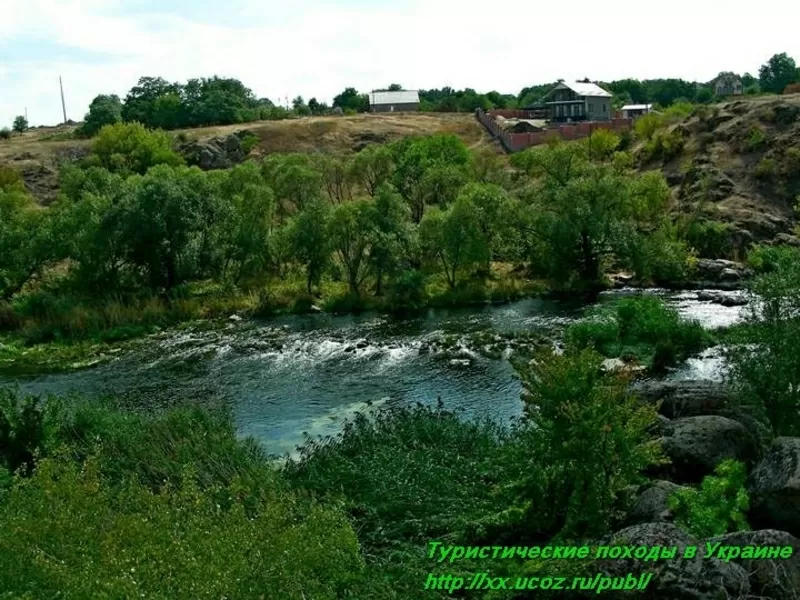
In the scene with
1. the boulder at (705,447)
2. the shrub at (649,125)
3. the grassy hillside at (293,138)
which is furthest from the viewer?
the grassy hillside at (293,138)

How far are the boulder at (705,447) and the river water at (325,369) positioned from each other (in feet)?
29.1

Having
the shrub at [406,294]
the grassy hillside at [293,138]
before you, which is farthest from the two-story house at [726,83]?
the shrub at [406,294]

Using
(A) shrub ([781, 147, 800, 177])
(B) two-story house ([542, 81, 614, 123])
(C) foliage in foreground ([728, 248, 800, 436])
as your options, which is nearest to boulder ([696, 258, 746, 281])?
(A) shrub ([781, 147, 800, 177])

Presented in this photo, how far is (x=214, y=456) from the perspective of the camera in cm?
1897

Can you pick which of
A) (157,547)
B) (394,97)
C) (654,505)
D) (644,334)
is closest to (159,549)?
(157,547)

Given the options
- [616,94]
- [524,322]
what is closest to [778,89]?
[616,94]

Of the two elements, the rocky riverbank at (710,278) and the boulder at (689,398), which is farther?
the rocky riverbank at (710,278)

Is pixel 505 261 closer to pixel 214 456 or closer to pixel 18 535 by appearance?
pixel 214 456

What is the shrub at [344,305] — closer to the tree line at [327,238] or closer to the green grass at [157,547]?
the tree line at [327,238]

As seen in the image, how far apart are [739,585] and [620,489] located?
4.58 meters

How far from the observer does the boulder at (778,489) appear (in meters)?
14.0

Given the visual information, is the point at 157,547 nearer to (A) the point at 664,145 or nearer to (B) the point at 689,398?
(B) the point at 689,398

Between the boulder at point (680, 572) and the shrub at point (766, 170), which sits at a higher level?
the shrub at point (766, 170)

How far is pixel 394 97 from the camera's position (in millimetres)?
139250
